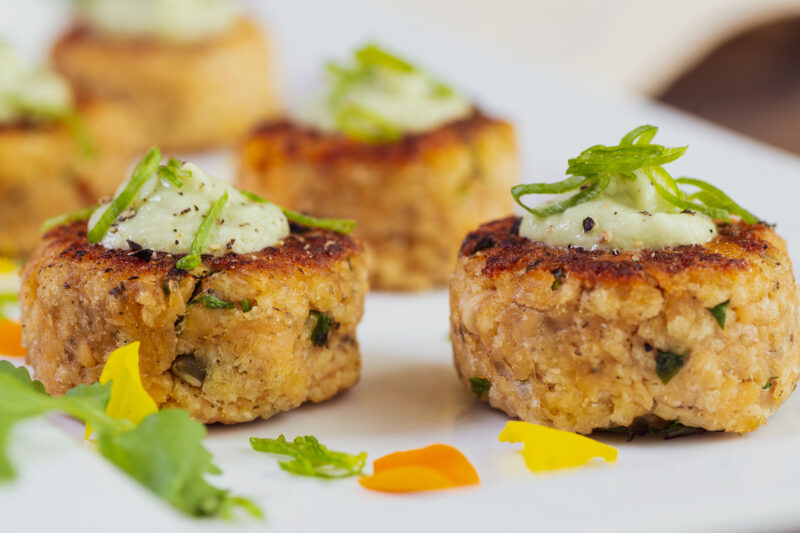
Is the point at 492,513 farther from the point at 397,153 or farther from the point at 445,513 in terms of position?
the point at 397,153

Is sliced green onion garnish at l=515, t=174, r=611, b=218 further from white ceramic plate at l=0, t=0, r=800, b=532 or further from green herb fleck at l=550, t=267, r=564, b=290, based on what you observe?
white ceramic plate at l=0, t=0, r=800, b=532

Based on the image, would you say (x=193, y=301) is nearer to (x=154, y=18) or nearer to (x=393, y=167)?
(x=393, y=167)

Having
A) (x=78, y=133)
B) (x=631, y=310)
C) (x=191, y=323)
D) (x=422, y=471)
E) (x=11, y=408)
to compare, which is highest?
(x=631, y=310)

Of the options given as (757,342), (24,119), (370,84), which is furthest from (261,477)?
(24,119)

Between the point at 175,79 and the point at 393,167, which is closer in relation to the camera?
the point at 393,167

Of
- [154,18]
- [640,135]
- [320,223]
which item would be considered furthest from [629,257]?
[154,18]

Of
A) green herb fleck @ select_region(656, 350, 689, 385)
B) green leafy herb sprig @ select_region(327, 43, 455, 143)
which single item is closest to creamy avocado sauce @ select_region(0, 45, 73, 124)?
green leafy herb sprig @ select_region(327, 43, 455, 143)

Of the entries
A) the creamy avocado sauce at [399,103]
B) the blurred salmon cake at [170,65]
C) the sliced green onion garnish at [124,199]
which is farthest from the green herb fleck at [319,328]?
the blurred salmon cake at [170,65]

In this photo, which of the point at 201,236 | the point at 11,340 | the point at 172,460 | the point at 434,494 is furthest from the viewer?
the point at 11,340

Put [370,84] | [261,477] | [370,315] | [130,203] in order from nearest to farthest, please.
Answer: [261,477], [130,203], [370,315], [370,84]
